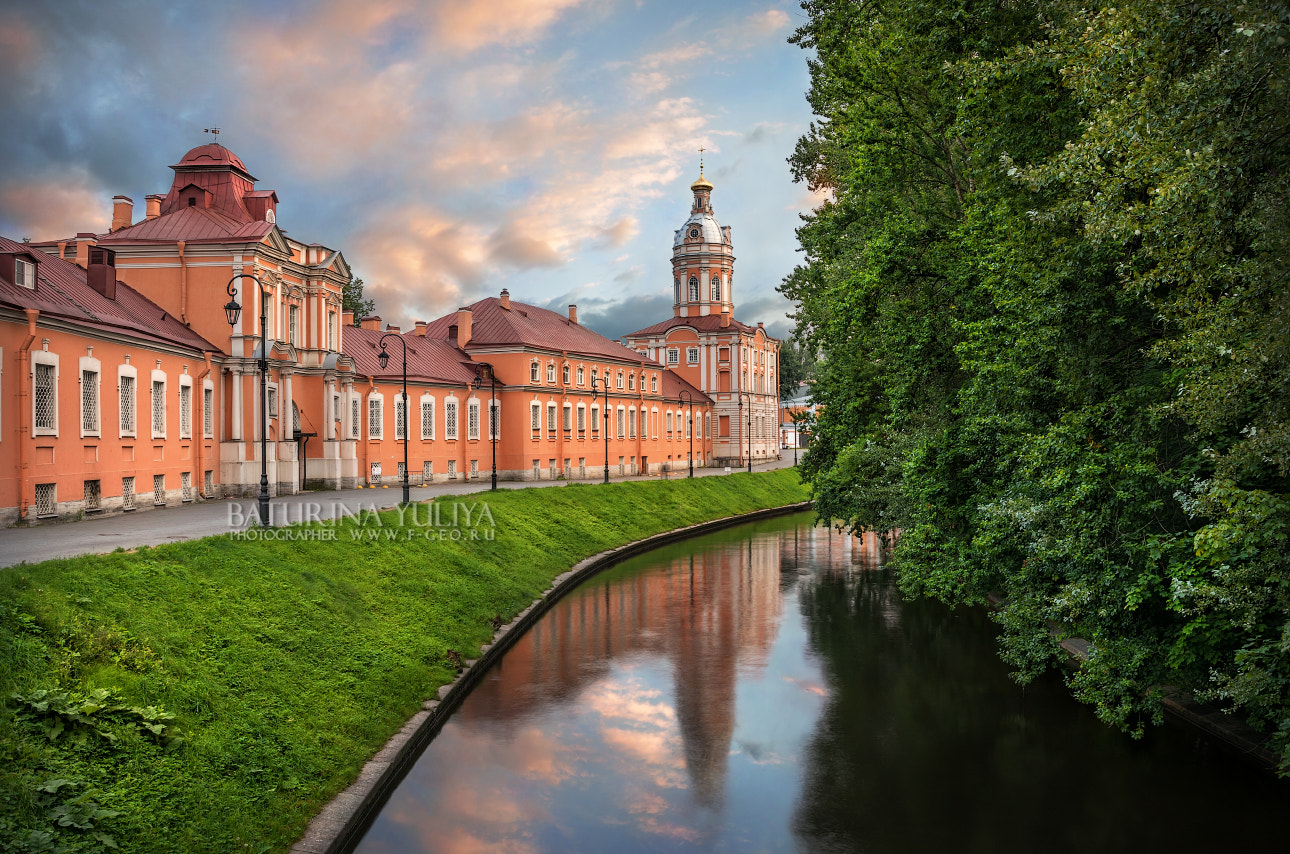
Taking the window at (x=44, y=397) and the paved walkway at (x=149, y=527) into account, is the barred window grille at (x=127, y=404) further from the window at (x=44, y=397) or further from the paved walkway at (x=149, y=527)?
the window at (x=44, y=397)

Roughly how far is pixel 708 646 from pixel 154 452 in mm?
17391

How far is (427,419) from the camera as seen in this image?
4703 cm

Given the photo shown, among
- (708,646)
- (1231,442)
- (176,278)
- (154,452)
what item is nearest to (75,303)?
(154,452)

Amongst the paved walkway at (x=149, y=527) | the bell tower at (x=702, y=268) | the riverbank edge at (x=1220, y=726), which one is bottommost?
the riverbank edge at (x=1220, y=726)

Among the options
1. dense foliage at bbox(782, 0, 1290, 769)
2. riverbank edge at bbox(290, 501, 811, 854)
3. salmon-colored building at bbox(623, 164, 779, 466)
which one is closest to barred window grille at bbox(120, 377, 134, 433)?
riverbank edge at bbox(290, 501, 811, 854)

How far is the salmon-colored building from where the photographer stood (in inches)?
3199

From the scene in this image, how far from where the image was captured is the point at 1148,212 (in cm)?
901

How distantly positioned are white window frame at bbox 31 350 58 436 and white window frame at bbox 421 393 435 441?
2406 cm

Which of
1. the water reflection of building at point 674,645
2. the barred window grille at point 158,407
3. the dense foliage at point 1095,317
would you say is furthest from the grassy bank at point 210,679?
the barred window grille at point 158,407

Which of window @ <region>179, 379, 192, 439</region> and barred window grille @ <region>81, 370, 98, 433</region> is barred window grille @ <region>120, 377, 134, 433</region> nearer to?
barred window grille @ <region>81, 370, 98, 433</region>

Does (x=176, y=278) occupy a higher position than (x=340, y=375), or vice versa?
(x=176, y=278)

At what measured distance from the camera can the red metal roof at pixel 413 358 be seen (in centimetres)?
4372

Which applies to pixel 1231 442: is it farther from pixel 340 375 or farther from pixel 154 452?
pixel 340 375

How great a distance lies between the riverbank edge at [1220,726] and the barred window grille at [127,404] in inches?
944
